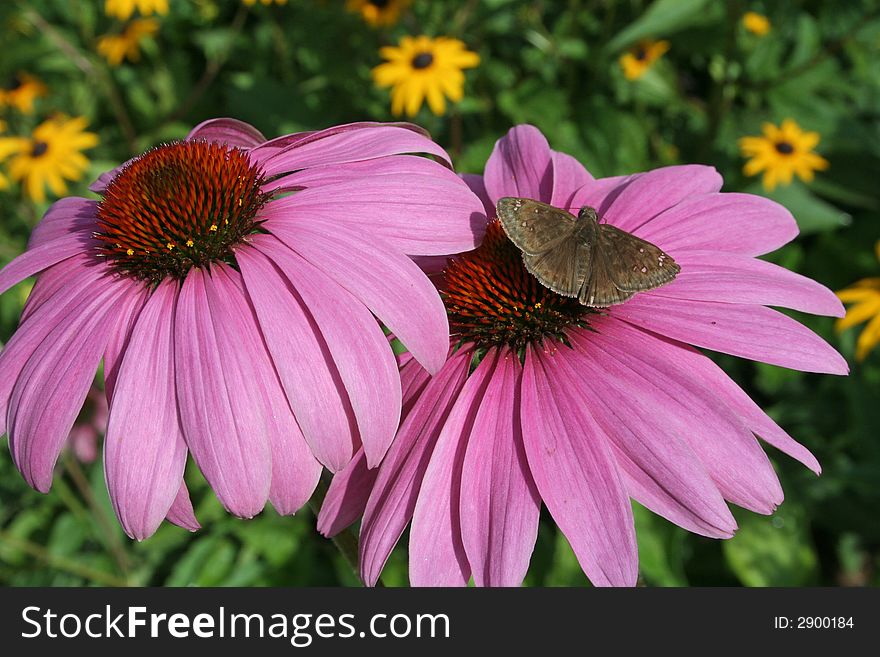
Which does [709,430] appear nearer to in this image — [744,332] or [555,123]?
[744,332]

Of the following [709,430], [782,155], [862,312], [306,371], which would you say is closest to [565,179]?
[709,430]

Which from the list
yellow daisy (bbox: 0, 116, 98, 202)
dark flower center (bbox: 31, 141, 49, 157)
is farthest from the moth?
dark flower center (bbox: 31, 141, 49, 157)

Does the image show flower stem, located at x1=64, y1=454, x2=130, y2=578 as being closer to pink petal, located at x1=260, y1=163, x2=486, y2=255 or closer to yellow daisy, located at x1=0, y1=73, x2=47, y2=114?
pink petal, located at x1=260, y1=163, x2=486, y2=255

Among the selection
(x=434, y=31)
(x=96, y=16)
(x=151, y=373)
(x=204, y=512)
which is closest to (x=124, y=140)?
(x=96, y=16)

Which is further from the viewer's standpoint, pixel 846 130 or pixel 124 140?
pixel 124 140

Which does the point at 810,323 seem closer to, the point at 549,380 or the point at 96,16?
the point at 549,380
